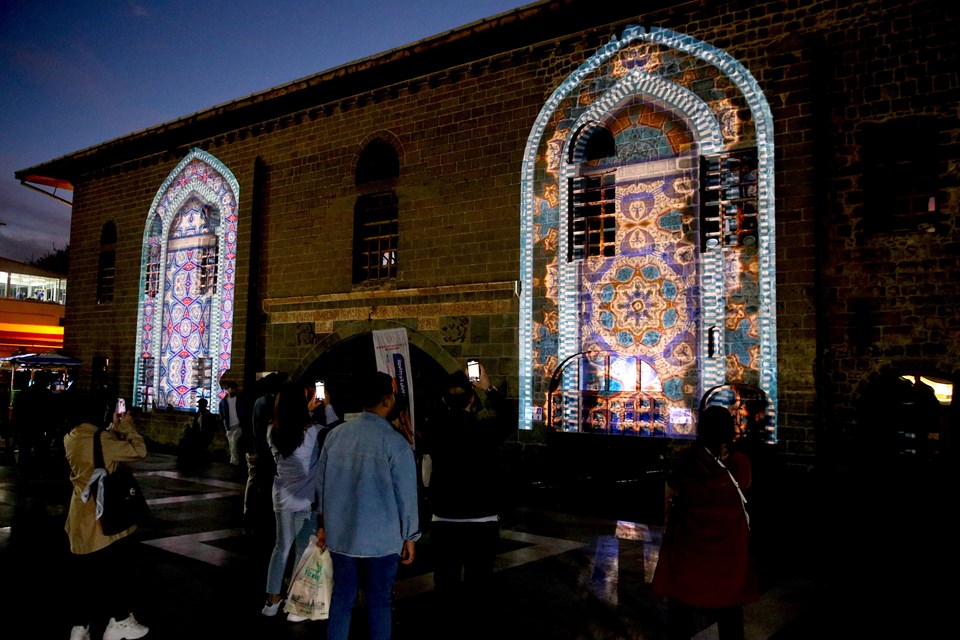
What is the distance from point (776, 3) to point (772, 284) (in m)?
4.24

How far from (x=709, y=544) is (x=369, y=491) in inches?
78.4

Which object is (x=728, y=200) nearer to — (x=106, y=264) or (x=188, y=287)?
(x=188, y=287)

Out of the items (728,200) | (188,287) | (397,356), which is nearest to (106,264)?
(188,287)

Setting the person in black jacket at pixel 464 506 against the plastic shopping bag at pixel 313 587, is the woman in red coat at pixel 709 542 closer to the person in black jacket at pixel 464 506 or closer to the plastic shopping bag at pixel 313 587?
the person in black jacket at pixel 464 506

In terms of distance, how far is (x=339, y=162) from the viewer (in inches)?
605

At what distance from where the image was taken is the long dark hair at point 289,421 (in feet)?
17.9

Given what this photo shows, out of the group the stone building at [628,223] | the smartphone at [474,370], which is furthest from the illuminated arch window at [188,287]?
the smartphone at [474,370]

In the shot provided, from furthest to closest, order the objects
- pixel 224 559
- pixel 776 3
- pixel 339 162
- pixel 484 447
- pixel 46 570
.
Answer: pixel 339 162 → pixel 776 3 → pixel 224 559 → pixel 46 570 → pixel 484 447

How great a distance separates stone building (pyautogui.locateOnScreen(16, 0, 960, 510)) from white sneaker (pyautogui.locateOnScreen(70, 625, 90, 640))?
801cm

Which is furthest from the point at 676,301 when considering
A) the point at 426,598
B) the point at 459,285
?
the point at 426,598

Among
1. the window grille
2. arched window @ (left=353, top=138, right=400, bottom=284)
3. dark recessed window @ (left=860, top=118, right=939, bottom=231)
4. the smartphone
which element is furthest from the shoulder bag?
dark recessed window @ (left=860, top=118, right=939, bottom=231)

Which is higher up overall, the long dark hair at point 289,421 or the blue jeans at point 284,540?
the long dark hair at point 289,421

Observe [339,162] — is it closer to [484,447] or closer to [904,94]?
[904,94]

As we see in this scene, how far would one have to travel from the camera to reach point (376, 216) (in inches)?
588
